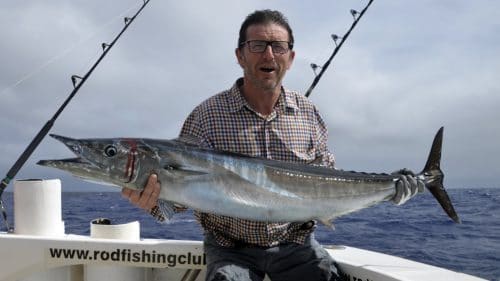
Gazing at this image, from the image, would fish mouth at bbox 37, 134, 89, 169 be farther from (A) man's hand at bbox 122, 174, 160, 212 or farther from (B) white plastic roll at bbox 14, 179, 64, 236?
(B) white plastic roll at bbox 14, 179, 64, 236

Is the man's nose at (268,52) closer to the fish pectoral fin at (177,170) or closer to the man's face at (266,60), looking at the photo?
the man's face at (266,60)

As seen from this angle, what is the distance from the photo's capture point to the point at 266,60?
10.5ft

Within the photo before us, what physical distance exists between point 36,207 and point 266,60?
2426mm

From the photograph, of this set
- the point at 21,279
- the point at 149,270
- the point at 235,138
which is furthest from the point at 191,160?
the point at 21,279

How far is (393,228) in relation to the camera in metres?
13.8

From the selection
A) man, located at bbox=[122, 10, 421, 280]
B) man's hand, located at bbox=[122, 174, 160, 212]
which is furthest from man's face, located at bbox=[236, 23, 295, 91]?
man's hand, located at bbox=[122, 174, 160, 212]

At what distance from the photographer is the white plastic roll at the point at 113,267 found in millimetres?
4090

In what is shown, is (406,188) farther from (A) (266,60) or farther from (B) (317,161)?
(A) (266,60)

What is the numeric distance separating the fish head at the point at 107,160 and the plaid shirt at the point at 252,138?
0.55 meters

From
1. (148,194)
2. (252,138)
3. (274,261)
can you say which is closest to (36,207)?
(148,194)

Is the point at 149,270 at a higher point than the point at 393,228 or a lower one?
higher

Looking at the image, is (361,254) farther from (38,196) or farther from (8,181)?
(8,181)

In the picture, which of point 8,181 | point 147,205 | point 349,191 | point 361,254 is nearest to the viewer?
point 147,205

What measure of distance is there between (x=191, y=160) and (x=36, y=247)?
2041 mm
